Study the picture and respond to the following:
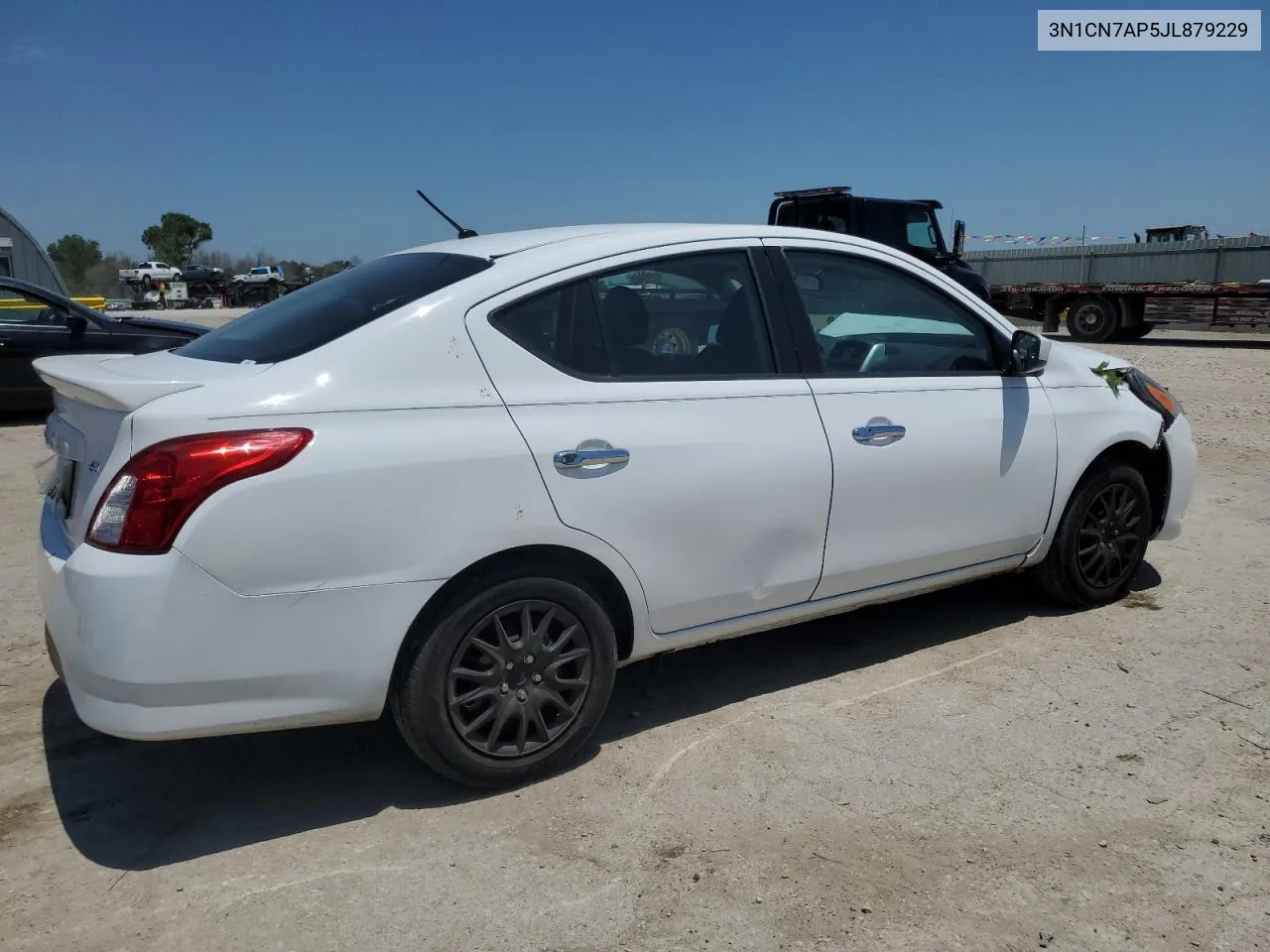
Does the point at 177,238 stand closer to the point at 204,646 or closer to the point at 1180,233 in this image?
the point at 1180,233

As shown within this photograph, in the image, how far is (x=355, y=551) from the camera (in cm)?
268

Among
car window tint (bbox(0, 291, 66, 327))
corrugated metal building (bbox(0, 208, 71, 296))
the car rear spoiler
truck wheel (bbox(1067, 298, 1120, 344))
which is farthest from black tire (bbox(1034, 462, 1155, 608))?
corrugated metal building (bbox(0, 208, 71, 296))

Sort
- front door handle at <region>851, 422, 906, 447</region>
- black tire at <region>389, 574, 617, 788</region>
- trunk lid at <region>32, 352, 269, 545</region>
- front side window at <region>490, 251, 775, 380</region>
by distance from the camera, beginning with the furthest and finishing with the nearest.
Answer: front door handle at <region>851, 422, 906, 447</region> < front side window at <region>490, 251, 775, 380</region> < black tire at <region>389, 574, 617, 788</region> < trunk lid at <region>32, 352, 269, 545</region>

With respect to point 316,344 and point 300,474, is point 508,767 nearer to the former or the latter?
point 300,474

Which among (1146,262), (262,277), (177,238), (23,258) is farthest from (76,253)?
(1146,262)

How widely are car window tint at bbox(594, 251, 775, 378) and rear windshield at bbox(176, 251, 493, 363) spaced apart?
0.46 metres

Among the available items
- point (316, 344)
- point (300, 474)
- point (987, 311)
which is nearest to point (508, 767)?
point (300, 474)

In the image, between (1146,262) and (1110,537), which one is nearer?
(1110,537)

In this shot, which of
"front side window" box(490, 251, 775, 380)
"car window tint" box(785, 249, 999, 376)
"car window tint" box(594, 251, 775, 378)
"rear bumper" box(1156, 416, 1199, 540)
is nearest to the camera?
"front side window" box(490, 251, 775, 380)

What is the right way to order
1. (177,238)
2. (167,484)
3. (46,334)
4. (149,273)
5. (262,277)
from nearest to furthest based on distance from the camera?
(167,484)
(46,334)
(262,277)
(149,273)
(177,238)

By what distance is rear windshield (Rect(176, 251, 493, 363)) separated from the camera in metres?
2.94

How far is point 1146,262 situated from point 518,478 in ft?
103

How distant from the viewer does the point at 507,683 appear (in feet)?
9.83

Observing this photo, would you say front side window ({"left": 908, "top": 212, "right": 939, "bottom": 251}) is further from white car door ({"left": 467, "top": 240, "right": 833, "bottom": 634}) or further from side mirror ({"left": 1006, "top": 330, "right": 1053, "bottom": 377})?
white car door ({"left": 467, "top": 240, "right": 833, "bottom": 634})
